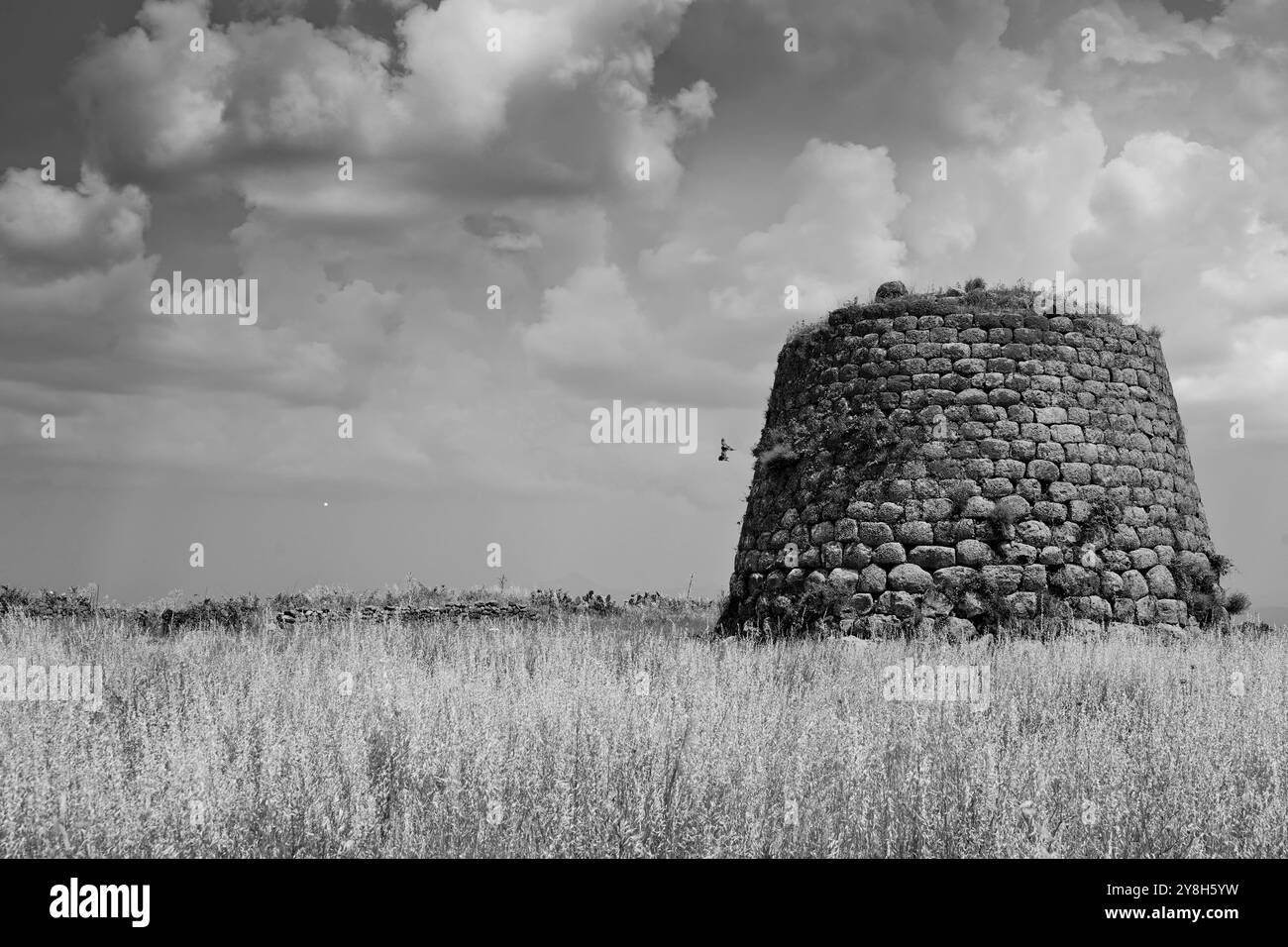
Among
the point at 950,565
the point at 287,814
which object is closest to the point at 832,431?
the point at 950,565

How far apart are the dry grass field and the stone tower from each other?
144 inches

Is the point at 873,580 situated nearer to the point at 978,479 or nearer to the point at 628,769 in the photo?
the point at 978,479

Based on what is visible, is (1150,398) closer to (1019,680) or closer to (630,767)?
(1019,680)

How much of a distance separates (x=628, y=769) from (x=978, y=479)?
8.51 m

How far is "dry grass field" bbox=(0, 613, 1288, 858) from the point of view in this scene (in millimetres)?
4297

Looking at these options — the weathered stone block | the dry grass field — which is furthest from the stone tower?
the dry grass field

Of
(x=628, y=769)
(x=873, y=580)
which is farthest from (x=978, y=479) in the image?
(x=628, y=769)

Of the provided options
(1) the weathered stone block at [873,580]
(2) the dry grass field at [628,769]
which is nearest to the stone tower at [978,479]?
(1) the weathered stone block at [873,580]

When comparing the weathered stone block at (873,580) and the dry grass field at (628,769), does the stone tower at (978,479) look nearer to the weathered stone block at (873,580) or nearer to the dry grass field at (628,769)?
the weathered stone block at (873,580)

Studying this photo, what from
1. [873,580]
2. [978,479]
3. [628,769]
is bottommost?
[628,769]

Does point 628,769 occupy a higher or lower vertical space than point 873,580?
lower

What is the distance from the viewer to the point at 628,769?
5059 millimetres

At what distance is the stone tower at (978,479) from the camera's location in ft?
40.5

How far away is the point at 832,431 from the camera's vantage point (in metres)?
13.3
